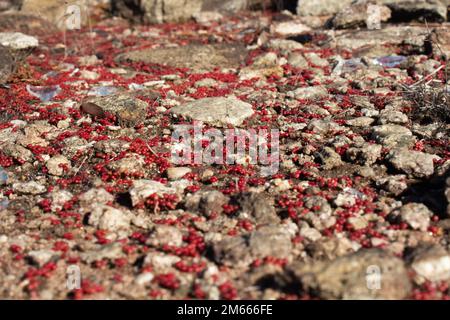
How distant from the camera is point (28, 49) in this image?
1631 cm

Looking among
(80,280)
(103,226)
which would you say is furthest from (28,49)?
(80,280)

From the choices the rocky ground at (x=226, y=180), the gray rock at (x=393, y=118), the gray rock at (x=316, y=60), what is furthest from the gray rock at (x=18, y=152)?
the gray rock at (x=316, y=60)

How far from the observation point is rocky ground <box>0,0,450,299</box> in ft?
20.5

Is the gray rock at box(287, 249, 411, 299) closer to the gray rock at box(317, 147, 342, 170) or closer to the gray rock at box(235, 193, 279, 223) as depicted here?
the gray rock at box(235, 193, 279, 223)

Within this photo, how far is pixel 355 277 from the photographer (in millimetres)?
5816

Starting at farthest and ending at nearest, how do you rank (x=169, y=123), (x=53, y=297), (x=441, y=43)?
(x=441, y=43), (x=169, y=123), (x=53, y=297)

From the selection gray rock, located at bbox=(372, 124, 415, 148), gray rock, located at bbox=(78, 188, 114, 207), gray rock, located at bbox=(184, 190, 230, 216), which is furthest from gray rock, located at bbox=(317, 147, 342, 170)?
gray rock, located at bbox=(78, 188, 114, 207)

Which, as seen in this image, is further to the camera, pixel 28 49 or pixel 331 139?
pixel 28 49

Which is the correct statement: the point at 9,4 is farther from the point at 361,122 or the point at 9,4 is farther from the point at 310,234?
the point at 310,234

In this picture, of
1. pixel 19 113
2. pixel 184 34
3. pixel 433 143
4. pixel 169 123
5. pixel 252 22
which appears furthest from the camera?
pixel 252 22

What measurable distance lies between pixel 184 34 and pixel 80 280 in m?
16.1

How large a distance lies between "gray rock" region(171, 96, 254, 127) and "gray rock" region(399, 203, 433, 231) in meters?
4.65

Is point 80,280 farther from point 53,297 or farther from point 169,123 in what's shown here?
point 169,123

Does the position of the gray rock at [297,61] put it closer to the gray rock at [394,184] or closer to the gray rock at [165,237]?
the gray rock at [394,184]
